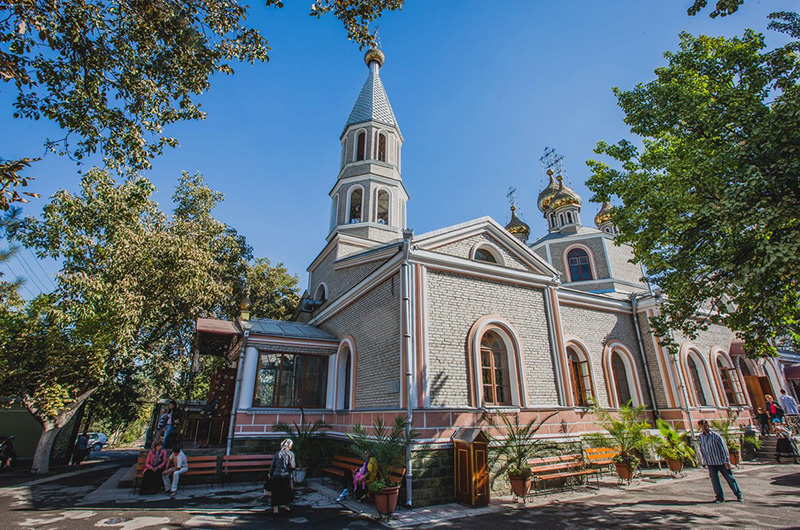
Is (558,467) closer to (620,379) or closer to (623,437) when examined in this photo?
(623,437)

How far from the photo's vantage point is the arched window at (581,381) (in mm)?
12453

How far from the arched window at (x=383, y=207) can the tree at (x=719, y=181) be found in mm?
8783

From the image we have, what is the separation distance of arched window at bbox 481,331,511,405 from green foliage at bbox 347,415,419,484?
224cm

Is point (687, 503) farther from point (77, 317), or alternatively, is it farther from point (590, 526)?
point (77, 317)

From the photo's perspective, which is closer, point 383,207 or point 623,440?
point 623,440

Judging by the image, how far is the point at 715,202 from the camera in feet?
24.3

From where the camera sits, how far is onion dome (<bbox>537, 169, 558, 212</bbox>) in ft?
72.6

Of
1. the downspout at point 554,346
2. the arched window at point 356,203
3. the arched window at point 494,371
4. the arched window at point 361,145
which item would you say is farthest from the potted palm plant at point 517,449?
the arched window at point 361,145

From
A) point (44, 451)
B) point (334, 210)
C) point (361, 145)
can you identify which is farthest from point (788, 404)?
point (44, 451)

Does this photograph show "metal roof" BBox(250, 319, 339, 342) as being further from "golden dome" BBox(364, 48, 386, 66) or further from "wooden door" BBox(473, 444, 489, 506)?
"golden dome" BBox(364, 48, 386, 66)

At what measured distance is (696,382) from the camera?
1435 centimetres

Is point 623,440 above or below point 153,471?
above

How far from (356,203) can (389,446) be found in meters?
11.5

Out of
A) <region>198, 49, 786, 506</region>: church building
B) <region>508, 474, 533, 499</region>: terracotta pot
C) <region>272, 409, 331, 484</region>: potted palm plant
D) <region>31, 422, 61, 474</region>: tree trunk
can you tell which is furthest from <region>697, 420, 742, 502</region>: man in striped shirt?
<region>31, 422, 61, 474</region>: tree trunk
